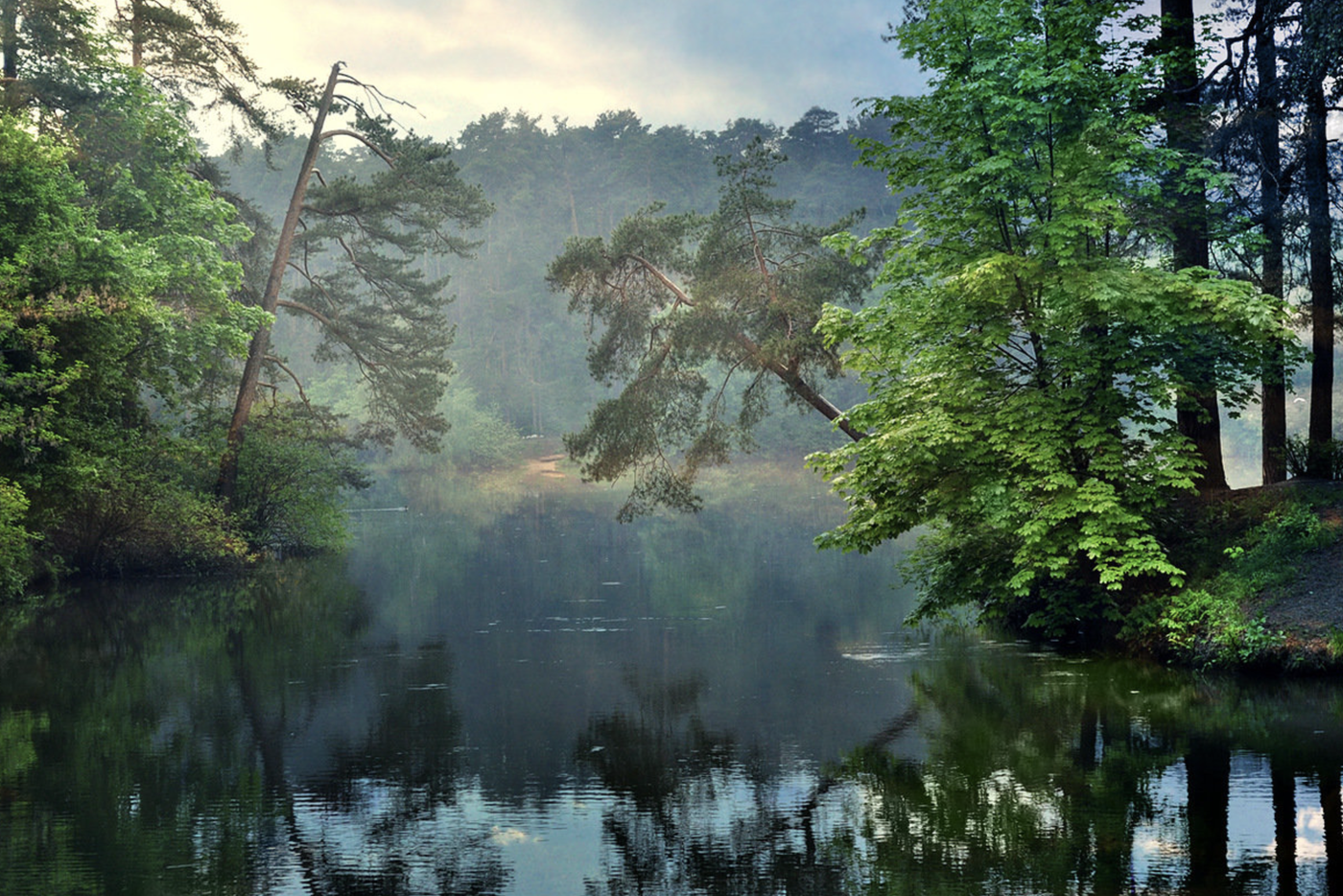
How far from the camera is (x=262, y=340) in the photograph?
32.5 meters

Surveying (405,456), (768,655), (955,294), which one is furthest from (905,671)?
(405,456)

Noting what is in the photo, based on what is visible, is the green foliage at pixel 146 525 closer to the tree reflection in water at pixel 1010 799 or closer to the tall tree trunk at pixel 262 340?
the tall tree trunk at pixel 262 340

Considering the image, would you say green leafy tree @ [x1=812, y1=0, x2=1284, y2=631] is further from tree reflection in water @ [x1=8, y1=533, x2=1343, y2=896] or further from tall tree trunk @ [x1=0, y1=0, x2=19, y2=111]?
tall tree trunk @ [x1=0, y1=0, x2=19, y2=111]

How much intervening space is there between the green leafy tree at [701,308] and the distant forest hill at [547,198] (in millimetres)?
57609

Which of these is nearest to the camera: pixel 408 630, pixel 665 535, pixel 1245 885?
pixel 1245 885

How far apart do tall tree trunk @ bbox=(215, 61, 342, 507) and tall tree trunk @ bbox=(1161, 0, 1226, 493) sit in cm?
2195

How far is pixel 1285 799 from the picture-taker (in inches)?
369

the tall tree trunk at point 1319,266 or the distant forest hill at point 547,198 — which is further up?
the distant forest hill at point 547,198

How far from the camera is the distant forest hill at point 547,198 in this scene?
284 ft

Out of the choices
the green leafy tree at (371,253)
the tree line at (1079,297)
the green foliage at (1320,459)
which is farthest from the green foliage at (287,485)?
the green foliage at (1320,459)

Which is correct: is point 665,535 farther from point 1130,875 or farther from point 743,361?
point 1130,875

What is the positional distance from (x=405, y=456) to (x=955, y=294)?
67.2 m

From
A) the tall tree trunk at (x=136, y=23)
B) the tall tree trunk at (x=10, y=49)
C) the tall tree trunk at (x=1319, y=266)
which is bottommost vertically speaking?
the tall tree trunk at (x=1319, y=266)

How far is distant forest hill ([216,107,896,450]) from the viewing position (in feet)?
284
